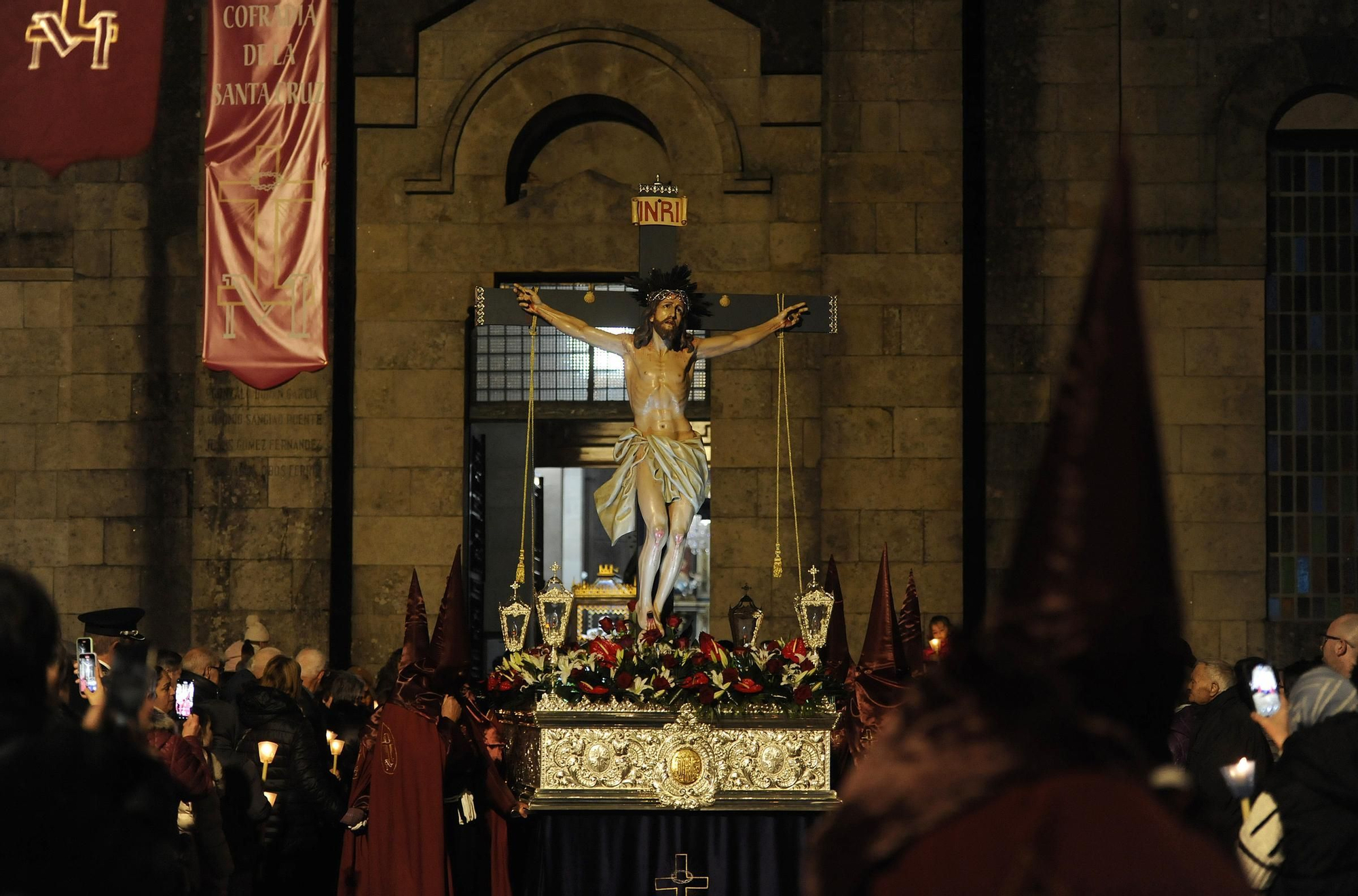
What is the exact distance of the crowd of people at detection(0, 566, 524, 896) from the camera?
108 inches

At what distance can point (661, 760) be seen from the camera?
979 cm

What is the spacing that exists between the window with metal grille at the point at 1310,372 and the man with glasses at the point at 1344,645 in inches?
391

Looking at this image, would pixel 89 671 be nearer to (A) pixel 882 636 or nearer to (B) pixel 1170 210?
(A) pixel 882 636

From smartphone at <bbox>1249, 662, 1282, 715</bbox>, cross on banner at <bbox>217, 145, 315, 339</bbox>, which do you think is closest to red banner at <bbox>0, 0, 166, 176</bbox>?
cross on banner at <bbox>217, 145, 315, 339</bbox>

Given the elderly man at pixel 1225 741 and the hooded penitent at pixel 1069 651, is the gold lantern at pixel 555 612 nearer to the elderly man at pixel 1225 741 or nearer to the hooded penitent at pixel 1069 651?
the elderly man at pixel 1225 741

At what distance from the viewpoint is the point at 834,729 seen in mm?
10133

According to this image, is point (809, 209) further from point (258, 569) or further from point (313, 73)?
point (258, 569)

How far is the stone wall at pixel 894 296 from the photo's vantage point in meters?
15.6

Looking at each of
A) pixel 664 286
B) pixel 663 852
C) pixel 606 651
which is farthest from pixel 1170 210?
pixel 663 852

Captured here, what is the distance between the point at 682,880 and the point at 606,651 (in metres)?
1.39

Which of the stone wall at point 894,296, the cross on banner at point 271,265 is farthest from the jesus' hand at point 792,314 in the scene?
the cross on banner at point 271,265

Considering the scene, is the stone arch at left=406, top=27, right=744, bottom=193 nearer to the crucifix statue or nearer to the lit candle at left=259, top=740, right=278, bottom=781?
the crucifix statue

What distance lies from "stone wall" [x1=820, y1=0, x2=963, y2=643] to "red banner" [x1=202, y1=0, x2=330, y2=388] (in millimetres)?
4739

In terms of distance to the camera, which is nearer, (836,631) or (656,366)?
(656,366)
